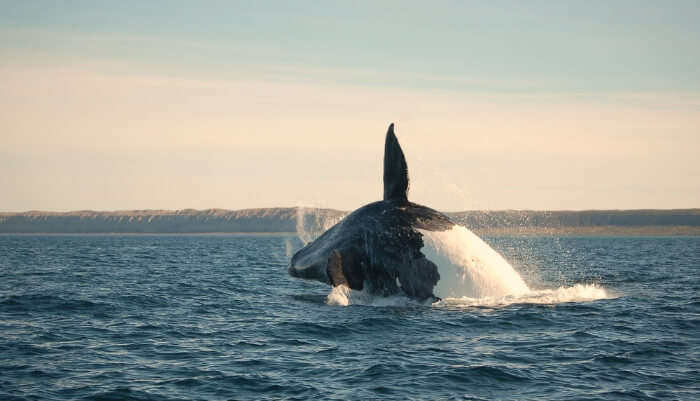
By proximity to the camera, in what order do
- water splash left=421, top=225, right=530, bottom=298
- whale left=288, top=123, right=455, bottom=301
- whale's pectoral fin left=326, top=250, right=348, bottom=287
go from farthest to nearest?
water splash left=421, top=225, right=530, bottom=298, whale left=288, top=123, right=455, bottom=301, whale's pectoral fin left=326, top=250, right=348, bottom=287

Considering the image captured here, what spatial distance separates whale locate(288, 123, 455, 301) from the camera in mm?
15664

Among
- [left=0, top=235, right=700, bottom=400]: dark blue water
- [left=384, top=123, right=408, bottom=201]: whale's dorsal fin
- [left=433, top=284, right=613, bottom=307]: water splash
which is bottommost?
[left=0, top=235, right=700, bottom=400]: dark blue water

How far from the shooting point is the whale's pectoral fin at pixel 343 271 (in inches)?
593

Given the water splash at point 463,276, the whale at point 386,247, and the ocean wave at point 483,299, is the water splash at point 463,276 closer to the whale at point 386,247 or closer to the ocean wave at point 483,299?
→ the ocean wave at point 483,299

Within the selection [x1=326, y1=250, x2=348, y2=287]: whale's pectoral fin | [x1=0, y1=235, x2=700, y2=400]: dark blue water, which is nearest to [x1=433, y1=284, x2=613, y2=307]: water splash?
[x1=0, y1=235, x2=700, y2=400]: dark blue water

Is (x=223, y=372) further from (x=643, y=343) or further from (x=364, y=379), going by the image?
(x=643, y=343)

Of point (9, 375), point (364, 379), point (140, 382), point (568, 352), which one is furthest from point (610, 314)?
point (9, 375)

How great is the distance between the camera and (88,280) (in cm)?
2875

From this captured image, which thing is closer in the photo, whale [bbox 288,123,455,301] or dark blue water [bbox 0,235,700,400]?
dark blue water [bbox 0,235,700,400]

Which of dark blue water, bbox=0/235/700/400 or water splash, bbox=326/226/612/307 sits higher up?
water splash, bbox=326/226/612/307

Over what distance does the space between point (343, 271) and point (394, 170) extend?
284 centimetres

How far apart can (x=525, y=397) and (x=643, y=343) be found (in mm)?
4701

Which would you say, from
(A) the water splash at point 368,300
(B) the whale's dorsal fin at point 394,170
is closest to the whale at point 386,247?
(B) the whale's dorsal fin at point 394,170

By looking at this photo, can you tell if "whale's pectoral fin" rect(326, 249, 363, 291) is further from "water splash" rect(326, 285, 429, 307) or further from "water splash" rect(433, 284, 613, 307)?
"water splash" rect(433, 284, 613, 307)
